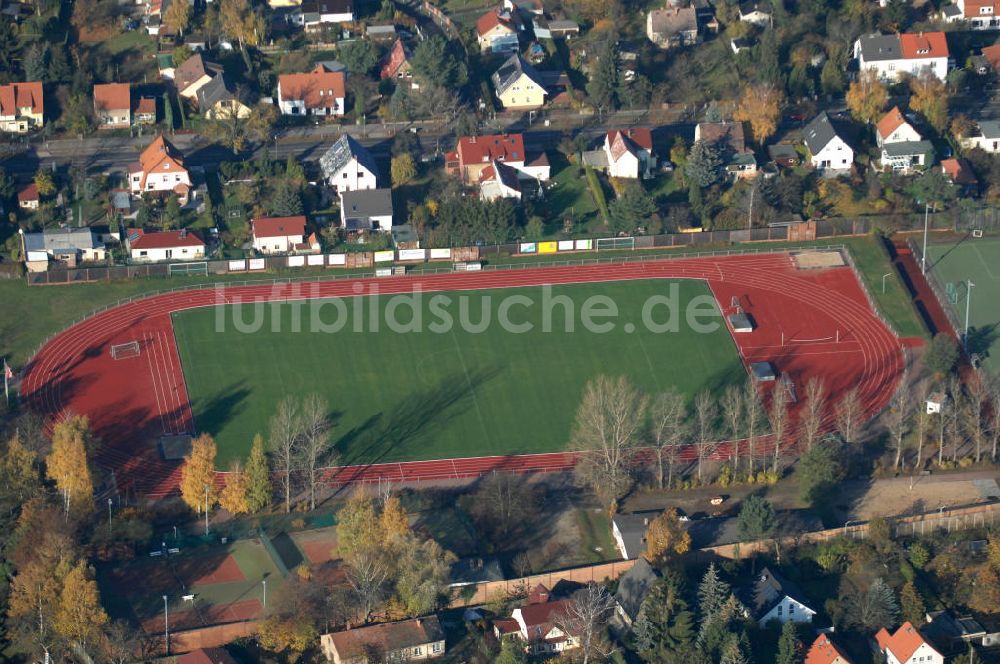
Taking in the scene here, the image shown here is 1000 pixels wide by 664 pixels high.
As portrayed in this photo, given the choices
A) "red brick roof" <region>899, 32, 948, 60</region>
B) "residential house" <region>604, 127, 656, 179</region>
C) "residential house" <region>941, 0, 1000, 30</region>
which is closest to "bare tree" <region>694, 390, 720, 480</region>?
A: "residential house" <region>604, 127, 656, 179</region>

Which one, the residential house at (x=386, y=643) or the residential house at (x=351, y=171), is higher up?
the residential house at (x=351, y=171)

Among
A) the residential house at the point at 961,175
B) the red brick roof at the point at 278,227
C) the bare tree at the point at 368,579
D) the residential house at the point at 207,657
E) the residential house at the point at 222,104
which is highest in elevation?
the residential house at the point at 222,104

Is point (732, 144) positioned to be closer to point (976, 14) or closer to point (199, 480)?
point (976, 14)

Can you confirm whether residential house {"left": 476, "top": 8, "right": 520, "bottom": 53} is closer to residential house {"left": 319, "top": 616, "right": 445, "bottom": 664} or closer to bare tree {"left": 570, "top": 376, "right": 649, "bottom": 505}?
bare tree {"left": 570, "top": 376, "right": 649, "bottom": 505}

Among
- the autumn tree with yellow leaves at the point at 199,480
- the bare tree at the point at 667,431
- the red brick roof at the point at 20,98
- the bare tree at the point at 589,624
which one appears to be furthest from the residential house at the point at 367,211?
the bare tree at the point at 589,624

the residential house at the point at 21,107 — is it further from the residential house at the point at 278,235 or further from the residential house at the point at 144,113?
the residential house at the point at 278,235

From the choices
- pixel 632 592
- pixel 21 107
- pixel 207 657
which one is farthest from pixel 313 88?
pixel 207 657
